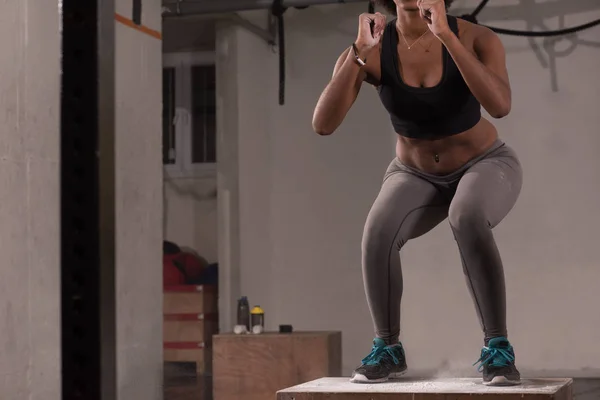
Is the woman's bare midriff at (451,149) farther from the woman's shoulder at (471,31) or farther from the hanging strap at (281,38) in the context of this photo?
the hanging strap at (281,38)

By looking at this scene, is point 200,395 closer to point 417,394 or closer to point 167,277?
point 167,277

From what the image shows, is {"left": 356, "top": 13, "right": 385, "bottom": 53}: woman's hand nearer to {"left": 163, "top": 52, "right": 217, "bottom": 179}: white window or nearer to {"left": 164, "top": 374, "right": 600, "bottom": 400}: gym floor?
{"left": 164, "top": 374, "right": 600, "bottom": 400}: gym floor

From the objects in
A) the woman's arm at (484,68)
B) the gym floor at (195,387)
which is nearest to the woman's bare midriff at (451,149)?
the woman's arm at (484,68)

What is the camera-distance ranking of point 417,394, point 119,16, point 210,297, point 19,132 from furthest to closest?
point 210,297 < point 119,16 < point 19,132 < point 417,394

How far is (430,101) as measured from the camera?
2.35 meters

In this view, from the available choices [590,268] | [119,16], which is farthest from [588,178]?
[119,16]

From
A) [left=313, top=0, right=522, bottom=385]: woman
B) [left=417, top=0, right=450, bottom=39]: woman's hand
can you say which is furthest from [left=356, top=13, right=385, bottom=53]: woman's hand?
[left=417, top=0, right=450, bottom=39]: woman's hand

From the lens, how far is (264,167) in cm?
720

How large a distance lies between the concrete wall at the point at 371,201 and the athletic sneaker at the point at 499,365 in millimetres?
4142

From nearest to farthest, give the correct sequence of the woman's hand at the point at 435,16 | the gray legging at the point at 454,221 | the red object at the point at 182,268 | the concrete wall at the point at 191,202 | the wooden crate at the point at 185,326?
the woman's hand at the point at 435,16
the gray legging at the point at 454,221
the wooden crate at the point at 185,326
the red object at the point at 182,268
the concrete wall at the point at 191,202

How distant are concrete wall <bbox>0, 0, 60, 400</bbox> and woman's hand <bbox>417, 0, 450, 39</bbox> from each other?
2.11 m

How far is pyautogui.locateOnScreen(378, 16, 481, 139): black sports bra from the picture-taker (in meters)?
2.34

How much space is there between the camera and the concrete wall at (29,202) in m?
3.98

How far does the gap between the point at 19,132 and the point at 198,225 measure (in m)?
3.56
